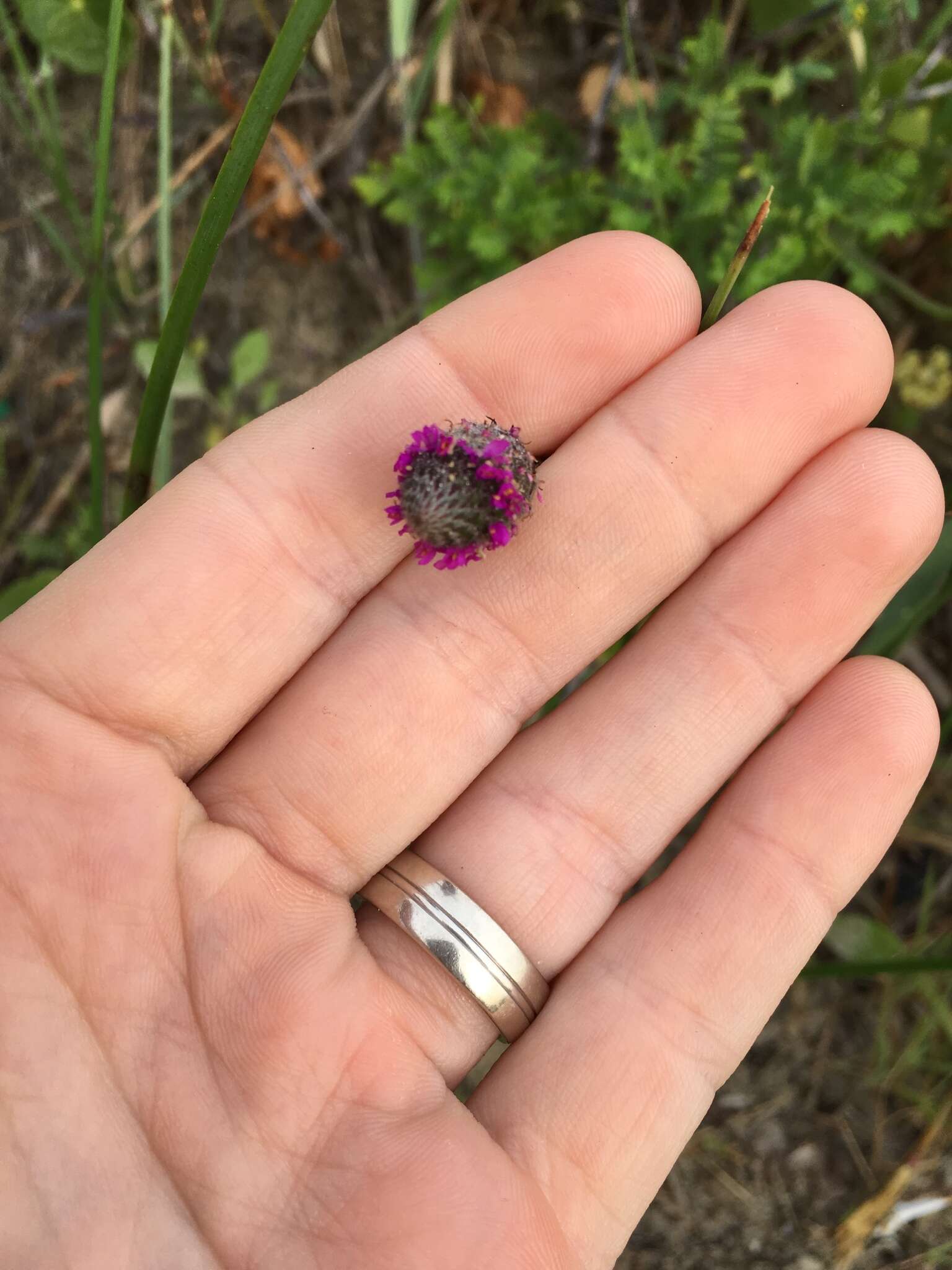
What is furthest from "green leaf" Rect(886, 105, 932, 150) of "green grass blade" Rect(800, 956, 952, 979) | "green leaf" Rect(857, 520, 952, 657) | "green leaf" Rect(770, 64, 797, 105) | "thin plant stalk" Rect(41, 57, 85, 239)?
"thin plant stalk" Rect(41, 57, 85, 239)

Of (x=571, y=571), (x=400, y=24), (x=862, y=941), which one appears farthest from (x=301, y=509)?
(x=862, y=941)

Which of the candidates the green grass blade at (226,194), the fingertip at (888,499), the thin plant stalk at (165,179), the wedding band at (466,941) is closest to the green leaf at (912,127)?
the fingertip at (888,499)

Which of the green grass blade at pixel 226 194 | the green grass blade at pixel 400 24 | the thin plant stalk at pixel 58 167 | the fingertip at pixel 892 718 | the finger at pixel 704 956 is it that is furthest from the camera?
the green grass blade at pixel 400 24

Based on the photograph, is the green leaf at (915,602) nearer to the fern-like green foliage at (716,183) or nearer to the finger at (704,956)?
the finger at (704,956)

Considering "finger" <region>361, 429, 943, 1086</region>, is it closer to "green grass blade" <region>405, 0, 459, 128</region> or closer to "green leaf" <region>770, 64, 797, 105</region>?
"green leaf" <region>770, 64, 797, 105</region>

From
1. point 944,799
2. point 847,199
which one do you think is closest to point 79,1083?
point 944,799

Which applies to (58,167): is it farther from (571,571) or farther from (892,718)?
(892,718)
